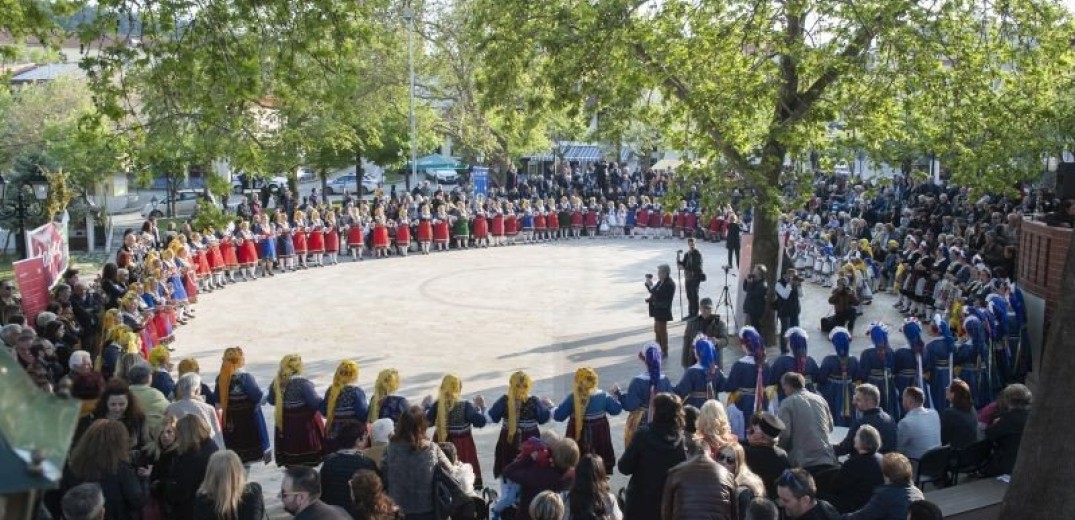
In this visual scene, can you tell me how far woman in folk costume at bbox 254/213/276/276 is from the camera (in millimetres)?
25172

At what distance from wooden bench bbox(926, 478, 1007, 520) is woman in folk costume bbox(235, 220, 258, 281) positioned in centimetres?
1832

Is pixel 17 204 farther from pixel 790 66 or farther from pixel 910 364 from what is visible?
pixel 910 364

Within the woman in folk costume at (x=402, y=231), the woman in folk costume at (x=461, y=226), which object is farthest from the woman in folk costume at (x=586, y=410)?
the woman in folk costume at (x=461, y=226)

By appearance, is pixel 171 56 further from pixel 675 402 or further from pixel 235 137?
pixel 675 402

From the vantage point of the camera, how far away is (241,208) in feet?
103

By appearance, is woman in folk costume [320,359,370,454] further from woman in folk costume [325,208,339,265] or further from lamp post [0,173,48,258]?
lamp post [0,173,48,258]

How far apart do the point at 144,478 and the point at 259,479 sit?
344cm

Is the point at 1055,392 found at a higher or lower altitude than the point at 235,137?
lower

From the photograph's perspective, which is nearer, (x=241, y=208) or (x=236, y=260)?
(x=236, y=260)

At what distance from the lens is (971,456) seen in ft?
30.8

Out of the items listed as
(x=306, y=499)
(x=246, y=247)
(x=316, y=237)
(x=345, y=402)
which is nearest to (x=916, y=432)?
(x=345, y=402)

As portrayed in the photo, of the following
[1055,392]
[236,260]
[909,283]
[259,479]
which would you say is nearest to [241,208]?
[236,260]

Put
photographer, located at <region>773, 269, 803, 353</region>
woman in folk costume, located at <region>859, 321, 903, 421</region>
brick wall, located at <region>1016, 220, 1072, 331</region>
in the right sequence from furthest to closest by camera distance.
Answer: photographer, located at <region>773, 269, 803, 353</region> → brick wall, located at <region>1016, 220, 1072, 331</region> → woman in folk costume, located at <region>859, 321, 903, 421</region>

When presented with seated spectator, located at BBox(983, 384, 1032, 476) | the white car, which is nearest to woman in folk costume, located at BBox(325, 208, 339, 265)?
seated spectator, located at BBox(983, 384, 1032, 476)
